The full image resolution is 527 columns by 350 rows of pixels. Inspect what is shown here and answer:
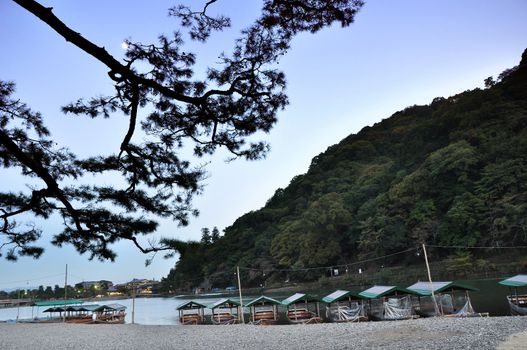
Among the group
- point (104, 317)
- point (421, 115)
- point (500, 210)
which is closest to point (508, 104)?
point (500, 210)

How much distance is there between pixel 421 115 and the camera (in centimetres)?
6431

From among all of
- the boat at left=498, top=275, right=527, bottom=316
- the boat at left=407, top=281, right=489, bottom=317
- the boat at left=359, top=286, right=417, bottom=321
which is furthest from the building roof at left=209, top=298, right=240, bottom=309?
the boat at left=498, top=275, right=527, bottom=316

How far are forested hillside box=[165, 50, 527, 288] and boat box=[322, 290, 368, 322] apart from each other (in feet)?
27.0

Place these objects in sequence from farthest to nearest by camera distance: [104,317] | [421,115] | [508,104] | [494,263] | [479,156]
Answer: [421,115], [508,104], [479,156], [494,263], [104,317]

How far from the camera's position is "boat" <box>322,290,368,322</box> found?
15.4 metres

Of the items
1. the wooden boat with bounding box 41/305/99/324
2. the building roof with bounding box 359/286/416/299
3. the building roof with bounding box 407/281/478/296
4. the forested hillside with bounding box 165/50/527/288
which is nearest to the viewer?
the building roof with bounding box 407/281/478/296

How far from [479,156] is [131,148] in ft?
120

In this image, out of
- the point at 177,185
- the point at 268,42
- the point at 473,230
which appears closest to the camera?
the point at 268,42

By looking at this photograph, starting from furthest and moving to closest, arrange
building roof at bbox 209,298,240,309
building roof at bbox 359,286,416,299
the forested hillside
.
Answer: the forested hillside < building roof at bbox 209,298,240,309 < building roof at bbox 359,286,416,299

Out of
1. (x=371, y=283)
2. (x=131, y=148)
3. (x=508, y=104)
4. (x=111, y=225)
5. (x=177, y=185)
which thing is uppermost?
(x=508, y=104)

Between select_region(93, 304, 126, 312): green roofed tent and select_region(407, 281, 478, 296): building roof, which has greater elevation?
select_region(407, 281, 478, 296): building roof

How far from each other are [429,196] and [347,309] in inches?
A: 917

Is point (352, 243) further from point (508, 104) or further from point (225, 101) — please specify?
point (225, 101)

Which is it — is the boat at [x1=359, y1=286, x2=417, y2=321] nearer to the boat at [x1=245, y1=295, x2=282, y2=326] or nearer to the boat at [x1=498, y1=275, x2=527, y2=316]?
the boat at [x1=498, y1=275, x2=527, y2=316]
